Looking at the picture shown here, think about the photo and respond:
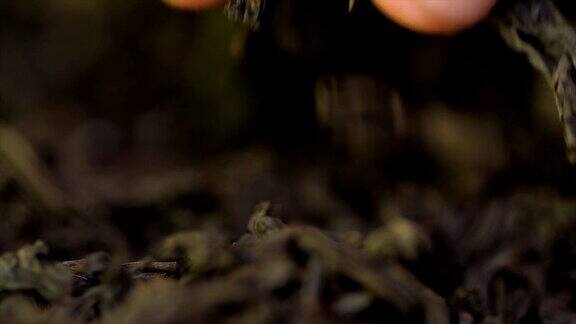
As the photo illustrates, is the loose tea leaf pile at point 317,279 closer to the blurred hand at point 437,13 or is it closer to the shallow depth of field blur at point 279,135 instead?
the shallow depth of field blur at point 279,135

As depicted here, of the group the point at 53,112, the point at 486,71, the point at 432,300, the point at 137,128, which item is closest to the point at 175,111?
the point at 137,128

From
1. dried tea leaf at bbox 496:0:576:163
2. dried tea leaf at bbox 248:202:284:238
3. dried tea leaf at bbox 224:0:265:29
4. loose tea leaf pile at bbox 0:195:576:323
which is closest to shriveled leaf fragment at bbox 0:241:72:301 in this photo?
loose tea leaf pile at bbox 0:195:576:323

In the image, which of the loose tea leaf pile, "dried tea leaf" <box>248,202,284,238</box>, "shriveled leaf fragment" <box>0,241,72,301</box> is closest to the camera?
the loose tea leaf pile

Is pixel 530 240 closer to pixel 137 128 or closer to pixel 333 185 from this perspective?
pixel 333 185

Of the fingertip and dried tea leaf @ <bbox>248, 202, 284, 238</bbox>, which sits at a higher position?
the fingertip

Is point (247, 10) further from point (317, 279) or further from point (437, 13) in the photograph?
Answer: point (317, 279)

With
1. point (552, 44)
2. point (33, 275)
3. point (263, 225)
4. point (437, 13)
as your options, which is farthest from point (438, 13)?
point (33, 275)

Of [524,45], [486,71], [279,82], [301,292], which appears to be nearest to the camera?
[301,292]

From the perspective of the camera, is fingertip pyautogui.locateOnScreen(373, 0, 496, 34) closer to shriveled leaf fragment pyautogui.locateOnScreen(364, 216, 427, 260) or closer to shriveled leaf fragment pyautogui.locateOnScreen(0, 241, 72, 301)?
shriveled leaf fragment pyautogui.locateOnScreen(364, 216, 427, 260)
